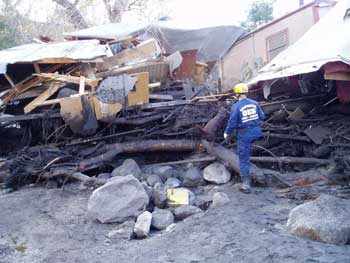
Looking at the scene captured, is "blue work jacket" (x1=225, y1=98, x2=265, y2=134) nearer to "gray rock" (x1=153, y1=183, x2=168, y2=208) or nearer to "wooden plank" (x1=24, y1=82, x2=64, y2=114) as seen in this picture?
"gray rock" (x1=153, y1=183, x2=168, y2=208)

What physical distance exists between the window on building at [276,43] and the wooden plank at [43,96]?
613cm

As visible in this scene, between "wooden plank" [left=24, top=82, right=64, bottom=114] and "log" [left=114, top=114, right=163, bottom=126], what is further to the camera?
"wooden plank" [left=24, top=82, right=64, bottom=114]

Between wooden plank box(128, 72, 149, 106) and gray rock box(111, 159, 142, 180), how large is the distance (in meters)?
1.21

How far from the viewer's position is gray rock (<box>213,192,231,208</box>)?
5859 millimetres

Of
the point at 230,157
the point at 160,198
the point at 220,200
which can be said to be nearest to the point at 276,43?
the point at 230,157

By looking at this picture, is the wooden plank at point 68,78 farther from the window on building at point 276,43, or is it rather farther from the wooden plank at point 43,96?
the window on building at point 276,43

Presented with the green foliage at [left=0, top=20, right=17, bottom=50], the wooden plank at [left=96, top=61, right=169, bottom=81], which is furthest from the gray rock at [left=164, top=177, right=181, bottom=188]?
the green foliage at [left=0, top=20, right=17, bottom=50]

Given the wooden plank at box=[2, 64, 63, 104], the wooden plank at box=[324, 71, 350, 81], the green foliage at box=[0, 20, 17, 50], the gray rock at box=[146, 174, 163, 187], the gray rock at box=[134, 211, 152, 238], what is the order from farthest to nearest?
the green foliage at box=[0, 20, 17, 50], the wooden plank at box=[2, 64, 63, 104], the gray rock at box=[146, 174, 163, 187], the wooden plank at box=[324, 71, 350, 81], the gray rock at box=[134, 211, 152, 238]

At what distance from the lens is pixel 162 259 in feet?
14.5

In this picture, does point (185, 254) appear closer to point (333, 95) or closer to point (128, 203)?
point (128, 203)

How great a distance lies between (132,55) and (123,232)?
514cm

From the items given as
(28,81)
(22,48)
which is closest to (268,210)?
(28,81)

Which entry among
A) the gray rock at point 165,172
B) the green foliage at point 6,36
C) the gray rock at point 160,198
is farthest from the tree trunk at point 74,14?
the gray rock at point 160,198

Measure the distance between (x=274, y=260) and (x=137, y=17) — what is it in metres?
16.3
